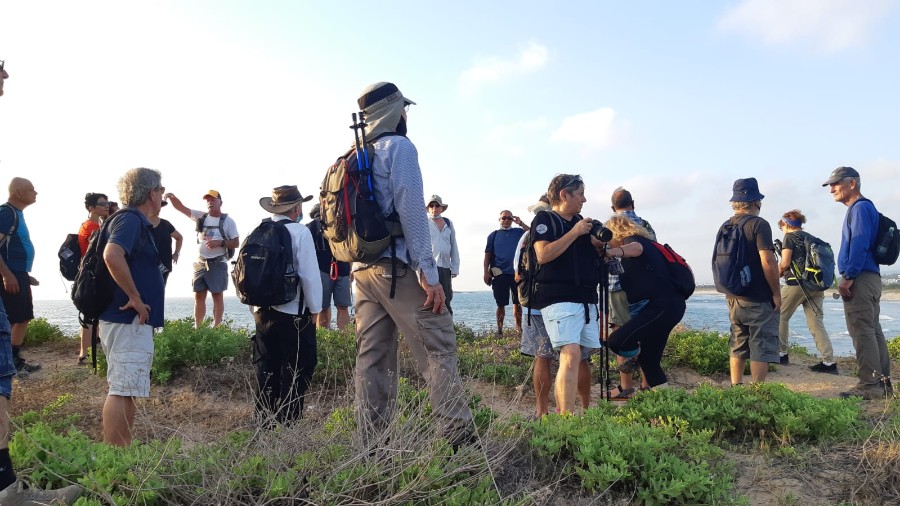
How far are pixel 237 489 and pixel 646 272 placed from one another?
13.5 ft

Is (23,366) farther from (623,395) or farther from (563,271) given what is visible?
(623,395)

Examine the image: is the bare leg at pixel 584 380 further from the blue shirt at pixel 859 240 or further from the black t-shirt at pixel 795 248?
the black t-shirt at pixel 795 248

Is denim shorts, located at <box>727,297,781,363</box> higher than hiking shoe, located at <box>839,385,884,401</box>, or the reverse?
denim shorts, located at <box>727,297,781,363</box>

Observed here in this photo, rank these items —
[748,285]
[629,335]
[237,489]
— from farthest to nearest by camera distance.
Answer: [748,285] → [629,335] → [237,489]

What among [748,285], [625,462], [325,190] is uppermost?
[325,190]

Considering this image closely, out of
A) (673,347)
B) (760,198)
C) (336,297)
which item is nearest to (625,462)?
(760,198)

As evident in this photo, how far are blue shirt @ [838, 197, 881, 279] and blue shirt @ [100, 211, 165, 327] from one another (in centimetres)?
621

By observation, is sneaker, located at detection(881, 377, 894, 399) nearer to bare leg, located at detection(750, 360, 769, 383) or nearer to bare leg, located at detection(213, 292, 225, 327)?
bare leg, located at detection(750, 360, 769, 383)

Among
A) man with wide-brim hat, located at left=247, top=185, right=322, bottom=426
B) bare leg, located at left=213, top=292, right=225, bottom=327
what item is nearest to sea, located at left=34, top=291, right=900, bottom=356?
bare leg, located at left=213, top=292, right=225, bottom=327

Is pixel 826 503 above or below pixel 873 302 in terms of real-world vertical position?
below

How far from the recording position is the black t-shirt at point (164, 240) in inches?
A: 283

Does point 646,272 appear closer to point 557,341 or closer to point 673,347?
point 557,341

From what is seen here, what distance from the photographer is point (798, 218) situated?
834 centimetres

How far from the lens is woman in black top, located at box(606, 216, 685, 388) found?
17.7 feet
